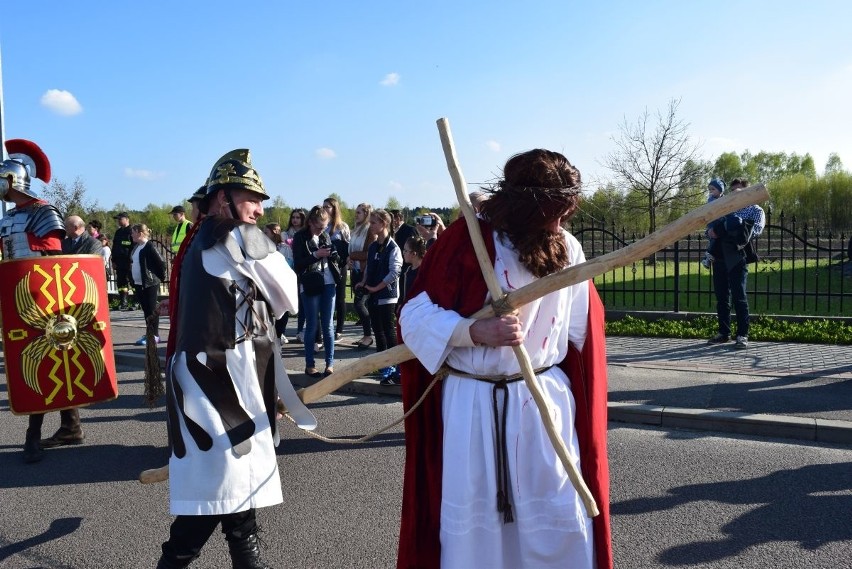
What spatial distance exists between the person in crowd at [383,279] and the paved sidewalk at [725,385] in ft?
2.45

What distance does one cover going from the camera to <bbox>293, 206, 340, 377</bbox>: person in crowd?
7.57 m

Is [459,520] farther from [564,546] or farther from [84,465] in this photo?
[84,465]

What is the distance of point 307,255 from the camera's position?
7.62m

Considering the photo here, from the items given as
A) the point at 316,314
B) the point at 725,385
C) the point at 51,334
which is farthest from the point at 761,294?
the point at 51,334

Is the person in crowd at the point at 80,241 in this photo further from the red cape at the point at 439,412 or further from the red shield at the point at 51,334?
the red cape at the point at 439,412

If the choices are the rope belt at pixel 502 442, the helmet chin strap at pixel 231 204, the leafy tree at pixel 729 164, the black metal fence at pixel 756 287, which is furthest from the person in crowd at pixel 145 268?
the leafy tree at pixel 729 164

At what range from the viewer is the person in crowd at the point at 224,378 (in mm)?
2828

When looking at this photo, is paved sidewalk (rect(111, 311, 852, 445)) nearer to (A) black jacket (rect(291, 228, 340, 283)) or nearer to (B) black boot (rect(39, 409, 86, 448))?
(A) black jacket (rect(291, 228, 340, 283))

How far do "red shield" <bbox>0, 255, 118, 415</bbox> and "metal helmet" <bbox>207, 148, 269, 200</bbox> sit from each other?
231 cm

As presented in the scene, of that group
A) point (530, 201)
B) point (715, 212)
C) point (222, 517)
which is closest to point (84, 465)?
point (222, 517)

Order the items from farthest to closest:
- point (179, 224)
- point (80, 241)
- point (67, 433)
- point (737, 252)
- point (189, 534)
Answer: point (179, 224)
point (737, 252)
point (80, 241)
point (67, 433)
point (189, 534)

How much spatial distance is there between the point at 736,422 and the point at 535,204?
4.28 metres

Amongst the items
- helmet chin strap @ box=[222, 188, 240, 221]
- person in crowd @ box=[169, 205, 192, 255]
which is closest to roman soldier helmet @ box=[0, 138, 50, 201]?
helmet chin strap @ box=[222, 188, 240, 221]

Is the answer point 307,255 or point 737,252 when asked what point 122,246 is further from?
point 737,252
